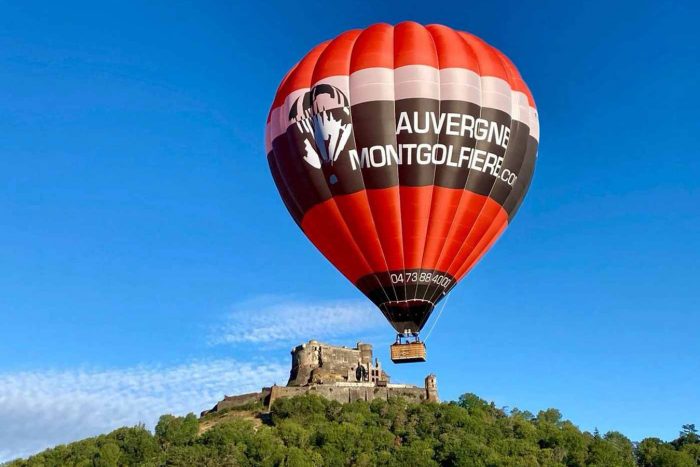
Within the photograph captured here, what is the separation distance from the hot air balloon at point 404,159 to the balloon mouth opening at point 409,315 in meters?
0.04

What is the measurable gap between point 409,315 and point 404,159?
548cm

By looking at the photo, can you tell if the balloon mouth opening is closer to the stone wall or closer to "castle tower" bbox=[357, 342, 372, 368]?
the stone wall

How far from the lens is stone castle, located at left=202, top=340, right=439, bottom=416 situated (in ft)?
268

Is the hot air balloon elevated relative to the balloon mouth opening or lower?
elevated

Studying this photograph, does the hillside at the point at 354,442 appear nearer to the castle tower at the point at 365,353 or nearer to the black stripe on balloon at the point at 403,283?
the castle tower at the point at 365,353

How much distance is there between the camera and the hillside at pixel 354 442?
65.2m

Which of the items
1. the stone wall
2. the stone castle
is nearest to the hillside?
the stone castle

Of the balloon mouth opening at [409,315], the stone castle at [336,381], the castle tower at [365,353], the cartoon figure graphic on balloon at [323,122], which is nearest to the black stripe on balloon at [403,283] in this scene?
the balloon mouth opening at [409,315]

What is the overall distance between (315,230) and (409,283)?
180 inches

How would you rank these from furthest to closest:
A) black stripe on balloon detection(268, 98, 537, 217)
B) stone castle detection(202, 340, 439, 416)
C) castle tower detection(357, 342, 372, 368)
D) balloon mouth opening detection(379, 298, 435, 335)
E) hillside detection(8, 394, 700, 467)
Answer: castle tower detection(357, 342, 372, 368) < stone castle detection(202, 340, 439, 416) < hillside detection(8, 394, 700, 467) < black stripe on balloon detection(268, 98, 537, 217) < balloon mouth opening detection(379, 298, 435, 335)

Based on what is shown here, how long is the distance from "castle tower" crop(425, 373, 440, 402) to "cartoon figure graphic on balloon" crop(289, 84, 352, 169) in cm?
5803

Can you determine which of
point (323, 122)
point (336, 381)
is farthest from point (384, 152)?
point (336, 381)

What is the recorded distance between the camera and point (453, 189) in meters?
28.3

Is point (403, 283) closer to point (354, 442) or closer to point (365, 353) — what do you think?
point (354, 442)
